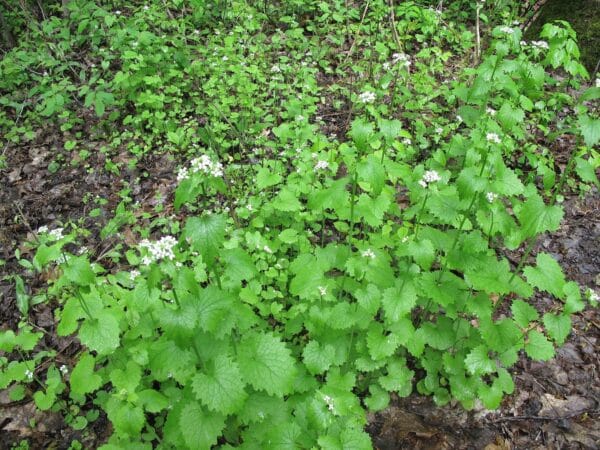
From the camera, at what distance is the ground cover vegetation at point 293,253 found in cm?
241

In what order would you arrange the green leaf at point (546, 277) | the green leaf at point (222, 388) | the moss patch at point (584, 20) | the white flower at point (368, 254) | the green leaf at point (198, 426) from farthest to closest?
the moss patch at point (584, 20) → the white flower at point (368, 254) → the green leaf at point (546, 277) → the green leaf at point (198, 426) → the green leaf at point (222, 388)

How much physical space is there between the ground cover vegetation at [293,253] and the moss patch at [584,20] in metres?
0.37

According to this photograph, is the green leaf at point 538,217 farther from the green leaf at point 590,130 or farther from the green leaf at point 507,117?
the green leaf at point 507,117

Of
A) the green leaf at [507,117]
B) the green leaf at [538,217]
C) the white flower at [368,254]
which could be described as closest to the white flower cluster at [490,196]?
the green leaf at [538,217]

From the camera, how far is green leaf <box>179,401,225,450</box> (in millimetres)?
2320

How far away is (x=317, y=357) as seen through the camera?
113 inches

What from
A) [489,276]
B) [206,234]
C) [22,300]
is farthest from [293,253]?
[22,300]

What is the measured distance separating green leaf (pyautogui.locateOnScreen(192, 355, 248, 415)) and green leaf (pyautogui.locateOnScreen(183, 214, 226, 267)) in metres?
0.65

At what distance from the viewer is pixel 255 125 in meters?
4.87

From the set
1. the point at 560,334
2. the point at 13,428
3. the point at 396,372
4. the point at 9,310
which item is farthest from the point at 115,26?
the point at 560,334

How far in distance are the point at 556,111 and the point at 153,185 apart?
4795 mm

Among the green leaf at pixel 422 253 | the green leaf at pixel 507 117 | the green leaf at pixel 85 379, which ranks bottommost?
the green leaf at pixel 85 379

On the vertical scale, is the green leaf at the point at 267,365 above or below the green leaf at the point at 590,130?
below

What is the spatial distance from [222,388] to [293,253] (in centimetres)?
179
